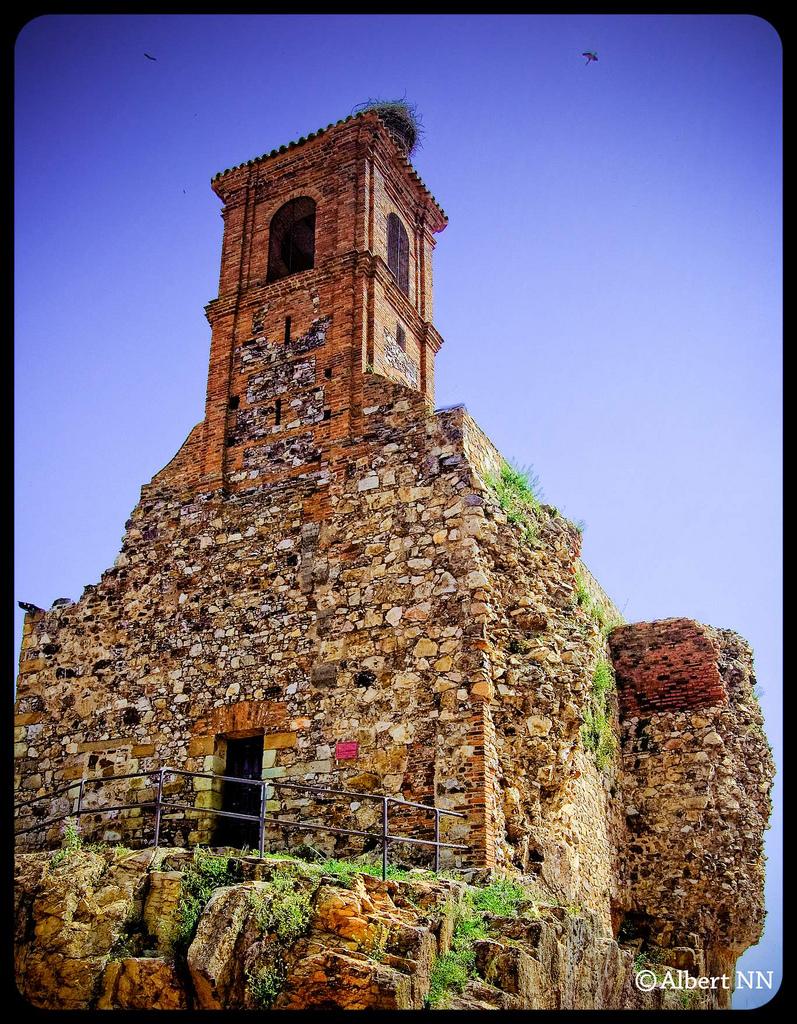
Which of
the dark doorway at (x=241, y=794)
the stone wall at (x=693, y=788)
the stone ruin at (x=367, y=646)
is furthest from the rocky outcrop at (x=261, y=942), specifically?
the stone wall at (x=693, y=788)

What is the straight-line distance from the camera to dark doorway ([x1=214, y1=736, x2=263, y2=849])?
12805 mm

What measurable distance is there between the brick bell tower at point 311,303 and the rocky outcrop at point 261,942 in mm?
6700

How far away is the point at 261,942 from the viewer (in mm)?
8062

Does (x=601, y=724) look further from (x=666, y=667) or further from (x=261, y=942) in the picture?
(x=261, y=942)

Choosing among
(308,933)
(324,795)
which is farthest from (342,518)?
(308,933)

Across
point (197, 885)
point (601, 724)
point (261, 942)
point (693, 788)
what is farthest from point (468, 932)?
point (693, 788)

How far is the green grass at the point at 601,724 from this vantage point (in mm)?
15266

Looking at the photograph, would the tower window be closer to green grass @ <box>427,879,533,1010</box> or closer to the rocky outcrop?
green grass @ <box>427,879,533,1010</box>

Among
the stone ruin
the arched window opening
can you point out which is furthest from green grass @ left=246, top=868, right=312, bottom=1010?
the arched window opening

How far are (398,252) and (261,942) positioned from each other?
1338cm

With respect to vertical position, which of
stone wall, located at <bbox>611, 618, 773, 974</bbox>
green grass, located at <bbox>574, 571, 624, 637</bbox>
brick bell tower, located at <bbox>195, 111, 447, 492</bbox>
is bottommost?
stone wall, located at <bbox>611, 618, 773, 974</bbox>

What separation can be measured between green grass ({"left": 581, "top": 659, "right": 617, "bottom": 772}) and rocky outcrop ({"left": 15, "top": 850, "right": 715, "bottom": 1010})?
6084 mm

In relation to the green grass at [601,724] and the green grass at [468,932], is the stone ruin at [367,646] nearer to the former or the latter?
the green grass at [601,724]

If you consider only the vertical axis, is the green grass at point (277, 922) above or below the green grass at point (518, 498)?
below
